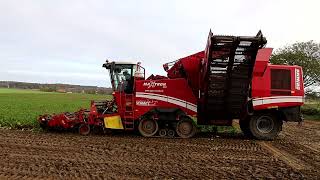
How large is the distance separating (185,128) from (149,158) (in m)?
5.39

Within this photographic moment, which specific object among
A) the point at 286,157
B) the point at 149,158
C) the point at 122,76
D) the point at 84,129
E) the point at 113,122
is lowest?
the point at 286,157

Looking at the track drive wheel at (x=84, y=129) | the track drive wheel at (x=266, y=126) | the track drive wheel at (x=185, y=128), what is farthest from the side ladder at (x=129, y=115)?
the track drive wheel at (x=266, y=126)

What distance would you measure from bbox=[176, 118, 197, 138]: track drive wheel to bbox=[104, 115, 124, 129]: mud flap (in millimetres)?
2109

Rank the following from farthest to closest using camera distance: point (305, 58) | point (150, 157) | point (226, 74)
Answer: point (305, 58) < point (226, 74) < point (150, 157)

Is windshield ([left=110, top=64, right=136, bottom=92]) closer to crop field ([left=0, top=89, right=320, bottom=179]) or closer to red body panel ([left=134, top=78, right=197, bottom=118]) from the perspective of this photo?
red body panel ([left=134, top=78, right=197, bottom=118])

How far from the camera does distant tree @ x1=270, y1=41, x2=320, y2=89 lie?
152 feet

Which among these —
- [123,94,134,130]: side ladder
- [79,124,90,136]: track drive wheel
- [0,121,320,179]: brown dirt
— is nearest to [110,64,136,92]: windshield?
[123,94,134,130]: side ladder

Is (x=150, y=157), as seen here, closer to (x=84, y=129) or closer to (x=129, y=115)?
(x=129, y=115)

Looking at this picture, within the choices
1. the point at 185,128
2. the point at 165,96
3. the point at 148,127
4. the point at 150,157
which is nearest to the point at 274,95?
the point at 185,128

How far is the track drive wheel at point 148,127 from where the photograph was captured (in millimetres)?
16094

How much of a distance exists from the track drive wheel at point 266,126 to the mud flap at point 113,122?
476 centimetres

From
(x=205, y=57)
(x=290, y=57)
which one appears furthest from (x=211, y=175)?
(x=290, y=57)

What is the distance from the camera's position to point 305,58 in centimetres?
4791

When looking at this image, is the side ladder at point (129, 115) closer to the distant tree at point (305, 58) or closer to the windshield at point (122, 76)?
the windshield at point (122, 76)
